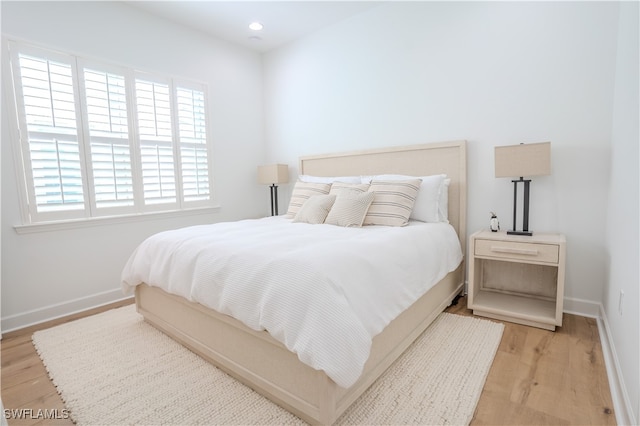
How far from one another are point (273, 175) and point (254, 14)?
5.68ft

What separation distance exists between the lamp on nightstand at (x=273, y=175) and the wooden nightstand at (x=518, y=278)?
7.78 ft

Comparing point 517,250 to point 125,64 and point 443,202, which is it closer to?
point 443,202

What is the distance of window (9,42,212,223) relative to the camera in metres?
2.54

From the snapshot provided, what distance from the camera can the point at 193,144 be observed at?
3645mm

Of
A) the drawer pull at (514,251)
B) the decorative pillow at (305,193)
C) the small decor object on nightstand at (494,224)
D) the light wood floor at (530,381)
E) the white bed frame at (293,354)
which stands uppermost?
the decorative pillow at (305,193)

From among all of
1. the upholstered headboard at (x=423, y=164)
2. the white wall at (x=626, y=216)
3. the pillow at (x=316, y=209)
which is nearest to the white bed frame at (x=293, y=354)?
the upholstered headboard at (x=423, y=164)

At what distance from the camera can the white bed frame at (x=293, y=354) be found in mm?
1393

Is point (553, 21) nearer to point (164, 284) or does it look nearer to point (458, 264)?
point (458, 264)

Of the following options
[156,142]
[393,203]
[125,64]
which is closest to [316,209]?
[393,203]

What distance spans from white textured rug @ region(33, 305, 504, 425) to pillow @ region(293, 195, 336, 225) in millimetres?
1186

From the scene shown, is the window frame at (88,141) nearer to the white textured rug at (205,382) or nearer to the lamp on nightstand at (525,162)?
the white textured rug at (205,382)

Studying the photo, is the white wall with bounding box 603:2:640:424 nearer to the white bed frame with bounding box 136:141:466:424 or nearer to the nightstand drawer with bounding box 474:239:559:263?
the nightstand drawer with bounding box 474:239:559:263

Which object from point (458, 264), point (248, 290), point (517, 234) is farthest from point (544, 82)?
point (248, 290)

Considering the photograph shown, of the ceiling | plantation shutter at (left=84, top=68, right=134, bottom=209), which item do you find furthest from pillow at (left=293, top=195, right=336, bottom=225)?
the ceiling
